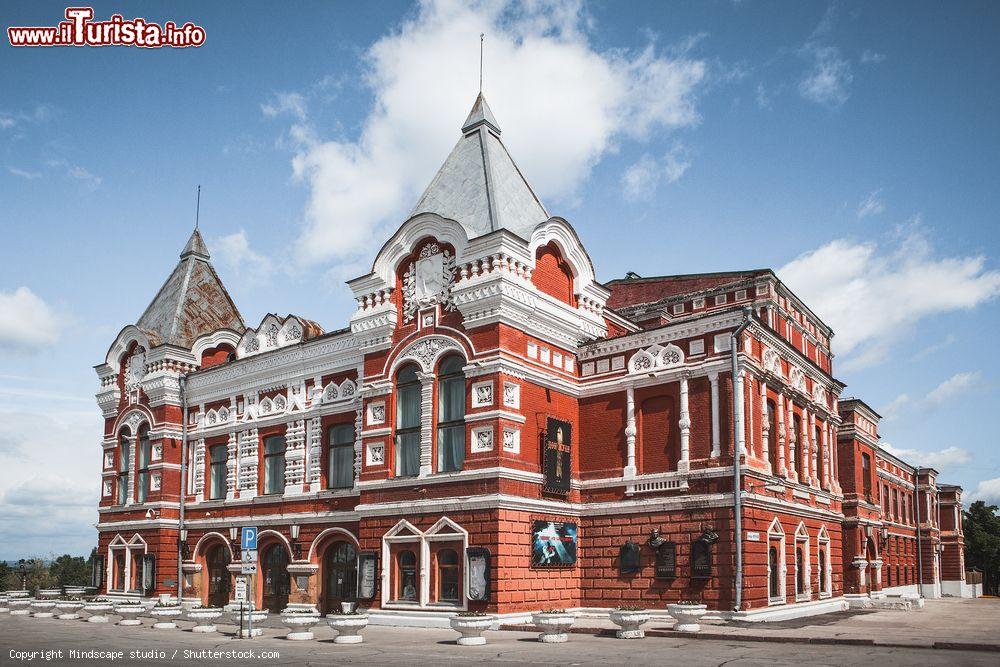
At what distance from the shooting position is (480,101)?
106ft

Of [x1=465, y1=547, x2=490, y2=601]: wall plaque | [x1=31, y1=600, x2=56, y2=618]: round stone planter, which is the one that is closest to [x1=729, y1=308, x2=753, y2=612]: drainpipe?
[x1=465, y1=547, x2=490, y2=601]: wall plaque

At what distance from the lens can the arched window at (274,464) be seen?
3409 centimetres

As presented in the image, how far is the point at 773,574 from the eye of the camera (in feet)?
87.9

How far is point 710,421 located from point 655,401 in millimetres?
2038

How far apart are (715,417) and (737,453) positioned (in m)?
1.38

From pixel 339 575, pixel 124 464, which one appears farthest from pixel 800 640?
pixel 124 464

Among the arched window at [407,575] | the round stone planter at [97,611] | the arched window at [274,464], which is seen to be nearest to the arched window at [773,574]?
the arched window at [407,575]

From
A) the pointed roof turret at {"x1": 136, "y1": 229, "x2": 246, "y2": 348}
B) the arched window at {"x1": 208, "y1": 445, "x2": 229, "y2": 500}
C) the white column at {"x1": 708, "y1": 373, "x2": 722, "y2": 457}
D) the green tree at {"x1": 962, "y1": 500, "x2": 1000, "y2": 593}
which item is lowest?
the green tree at {"x1": 962, "y1": 500, "x2": 1000, "y2": 593}

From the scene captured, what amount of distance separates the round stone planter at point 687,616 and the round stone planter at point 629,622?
0.89 m

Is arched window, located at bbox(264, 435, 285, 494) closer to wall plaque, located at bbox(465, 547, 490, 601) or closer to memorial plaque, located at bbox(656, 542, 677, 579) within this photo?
wall plaque, located at bbox(465, 547, 490, 601)

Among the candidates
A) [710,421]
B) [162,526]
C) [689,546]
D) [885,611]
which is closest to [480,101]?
[710,421]

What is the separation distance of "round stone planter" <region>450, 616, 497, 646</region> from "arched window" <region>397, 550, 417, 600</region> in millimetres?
5465

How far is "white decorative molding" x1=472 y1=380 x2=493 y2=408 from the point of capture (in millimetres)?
26062

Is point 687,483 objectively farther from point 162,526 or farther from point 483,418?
point 162,526
